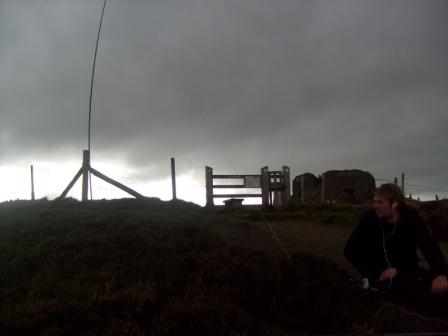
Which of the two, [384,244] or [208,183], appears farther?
[208,183]

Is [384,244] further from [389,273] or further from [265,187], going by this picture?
[265,187]

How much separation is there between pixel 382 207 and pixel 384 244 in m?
0.39

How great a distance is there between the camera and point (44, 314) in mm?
5438

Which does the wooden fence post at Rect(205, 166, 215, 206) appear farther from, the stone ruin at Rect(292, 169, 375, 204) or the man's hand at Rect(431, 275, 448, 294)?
the man's hand at Rect(431, 275, 448, 294)

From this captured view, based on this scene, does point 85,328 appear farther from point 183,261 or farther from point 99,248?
point 99,248

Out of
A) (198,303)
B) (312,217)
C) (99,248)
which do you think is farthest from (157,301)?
(312,217)

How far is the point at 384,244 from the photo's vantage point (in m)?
5.30

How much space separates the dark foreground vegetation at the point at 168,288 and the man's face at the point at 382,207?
105 centimetres

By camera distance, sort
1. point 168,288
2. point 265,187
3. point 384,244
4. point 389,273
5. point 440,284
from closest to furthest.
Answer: point 440,284, point 389,273, point 384,244, point 168,288, point 265,187

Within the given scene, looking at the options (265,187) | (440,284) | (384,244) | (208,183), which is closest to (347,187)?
(265,187)

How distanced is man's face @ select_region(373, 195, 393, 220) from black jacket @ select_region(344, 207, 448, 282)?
0.12 m

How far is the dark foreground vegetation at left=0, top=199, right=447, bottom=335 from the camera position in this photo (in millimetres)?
5246

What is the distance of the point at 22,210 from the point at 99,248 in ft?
17.1

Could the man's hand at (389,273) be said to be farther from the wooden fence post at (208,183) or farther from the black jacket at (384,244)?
the wooden fence post at (208,183)
